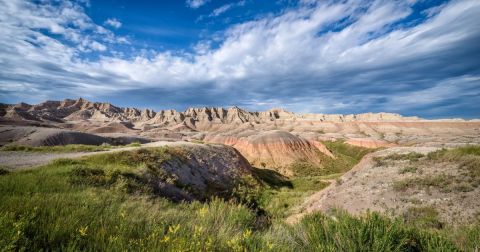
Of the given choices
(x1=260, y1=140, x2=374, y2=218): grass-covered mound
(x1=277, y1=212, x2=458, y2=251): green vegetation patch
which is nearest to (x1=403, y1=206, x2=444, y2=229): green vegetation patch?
(x1=260, y1=140, x2=374, y2=218): grass-covered mound

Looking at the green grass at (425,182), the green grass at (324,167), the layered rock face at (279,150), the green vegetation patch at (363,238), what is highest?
the green vegetation patch at (363,238)

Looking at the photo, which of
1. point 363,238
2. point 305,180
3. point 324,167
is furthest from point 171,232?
point 324,167

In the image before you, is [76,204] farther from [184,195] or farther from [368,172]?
[368,172]

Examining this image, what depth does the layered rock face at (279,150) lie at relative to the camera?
63.2 metres

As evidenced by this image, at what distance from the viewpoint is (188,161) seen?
2433 cm

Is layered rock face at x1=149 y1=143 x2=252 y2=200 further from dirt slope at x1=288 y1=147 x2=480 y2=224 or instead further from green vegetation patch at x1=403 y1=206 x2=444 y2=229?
green vegetation patch at x1=403 y1=206 x2=444 y2=229

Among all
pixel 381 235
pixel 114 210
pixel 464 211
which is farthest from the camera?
pixel 464 211

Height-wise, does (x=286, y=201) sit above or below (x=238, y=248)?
below

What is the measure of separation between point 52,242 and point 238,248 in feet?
7.33

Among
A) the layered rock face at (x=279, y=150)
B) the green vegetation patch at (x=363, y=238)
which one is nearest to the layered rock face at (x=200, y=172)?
the green vegetation patch at (x=363, y=238)

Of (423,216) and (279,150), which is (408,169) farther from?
(279,150)

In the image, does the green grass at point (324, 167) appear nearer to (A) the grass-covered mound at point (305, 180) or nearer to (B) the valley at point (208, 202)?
(A) the grass-covered mound at point (305, 180)

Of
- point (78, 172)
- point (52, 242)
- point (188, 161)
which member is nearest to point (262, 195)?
point (188, 161)

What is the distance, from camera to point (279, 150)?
66.3m
